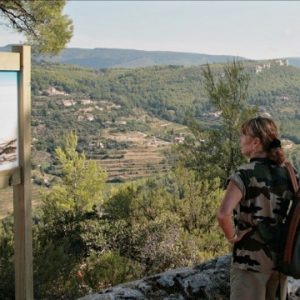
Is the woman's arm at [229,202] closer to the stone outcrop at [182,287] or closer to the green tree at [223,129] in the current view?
the stone outcrop at [182,287]

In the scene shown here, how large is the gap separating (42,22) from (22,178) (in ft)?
12.4

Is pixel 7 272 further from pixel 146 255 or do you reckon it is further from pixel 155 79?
pixel 155 79

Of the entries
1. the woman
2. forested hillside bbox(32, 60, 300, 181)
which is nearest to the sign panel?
the woman

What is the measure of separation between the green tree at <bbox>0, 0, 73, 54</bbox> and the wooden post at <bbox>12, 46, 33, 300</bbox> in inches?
129

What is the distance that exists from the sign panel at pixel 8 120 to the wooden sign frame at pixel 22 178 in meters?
0.03

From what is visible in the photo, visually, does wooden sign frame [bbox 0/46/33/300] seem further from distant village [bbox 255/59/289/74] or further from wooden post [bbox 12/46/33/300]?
distant village [bbox 255/59/289/74]

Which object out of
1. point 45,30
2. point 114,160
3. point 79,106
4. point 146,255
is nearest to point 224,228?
point 45,30

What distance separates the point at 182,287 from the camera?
3447 millimetres

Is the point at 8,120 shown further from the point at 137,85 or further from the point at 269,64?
the point at 137,85

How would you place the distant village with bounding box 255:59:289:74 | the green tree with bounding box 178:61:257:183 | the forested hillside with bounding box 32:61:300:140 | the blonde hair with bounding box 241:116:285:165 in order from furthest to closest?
the distant village with bounding box 255:59:289:74
the forested hillside with bounding box 32:61:300:140
the green tree with bounding box 178:61:257:183
the blonde hair with bounding box 241:116:285:165

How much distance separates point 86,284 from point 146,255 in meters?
1.40

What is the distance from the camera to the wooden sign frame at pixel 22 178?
10.6 feet

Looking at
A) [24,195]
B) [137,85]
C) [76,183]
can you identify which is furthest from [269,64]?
[24,195]

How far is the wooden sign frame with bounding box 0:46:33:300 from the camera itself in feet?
10.6
